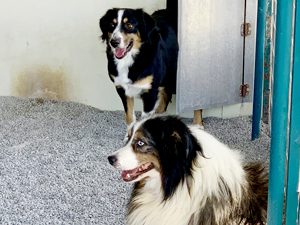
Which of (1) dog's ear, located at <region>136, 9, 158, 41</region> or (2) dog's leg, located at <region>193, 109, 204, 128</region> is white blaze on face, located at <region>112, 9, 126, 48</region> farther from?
(2) dog's leg, located at <region>193, 109, 204, 128</region>

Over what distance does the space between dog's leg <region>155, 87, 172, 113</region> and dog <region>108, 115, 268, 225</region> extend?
1.60 meters

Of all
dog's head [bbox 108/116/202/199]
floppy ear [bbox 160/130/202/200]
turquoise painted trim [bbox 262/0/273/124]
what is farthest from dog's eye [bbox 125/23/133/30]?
floppy ear [bbox 160/130/202/200]

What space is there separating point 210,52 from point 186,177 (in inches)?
68.0

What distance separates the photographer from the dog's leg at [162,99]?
11.3ft

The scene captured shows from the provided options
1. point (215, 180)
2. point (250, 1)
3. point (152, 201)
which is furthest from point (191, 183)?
point (250, 1)

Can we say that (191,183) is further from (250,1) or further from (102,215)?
(250,1)

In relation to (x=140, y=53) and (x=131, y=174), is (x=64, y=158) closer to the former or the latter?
(x=140, y=53)

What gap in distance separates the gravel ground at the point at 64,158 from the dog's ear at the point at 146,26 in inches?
27.3

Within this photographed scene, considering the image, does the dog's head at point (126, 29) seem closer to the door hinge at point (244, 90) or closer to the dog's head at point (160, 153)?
the door hinge at point (244, 90)

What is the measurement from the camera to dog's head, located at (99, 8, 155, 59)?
3.14 metres

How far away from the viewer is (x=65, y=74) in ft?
13.3

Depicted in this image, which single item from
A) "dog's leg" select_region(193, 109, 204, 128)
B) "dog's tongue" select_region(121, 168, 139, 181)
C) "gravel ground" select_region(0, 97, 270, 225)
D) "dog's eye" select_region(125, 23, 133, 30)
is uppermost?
"dog's eye" select_region(125, 23, 133, 30)

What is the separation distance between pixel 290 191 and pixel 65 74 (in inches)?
106

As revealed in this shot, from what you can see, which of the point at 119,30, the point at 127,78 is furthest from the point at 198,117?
the point at 119,30
